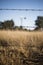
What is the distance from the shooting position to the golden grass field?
19.5ft

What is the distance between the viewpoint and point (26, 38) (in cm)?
735

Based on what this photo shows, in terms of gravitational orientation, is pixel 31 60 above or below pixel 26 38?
below

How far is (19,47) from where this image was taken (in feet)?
21.6

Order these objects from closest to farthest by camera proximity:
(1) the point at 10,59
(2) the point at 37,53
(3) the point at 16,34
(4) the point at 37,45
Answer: (1) the point at 10,59, (2) the point at 37,53, (4) the point at 37,45, (3) the point at 16,34

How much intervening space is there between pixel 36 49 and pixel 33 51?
177 mm

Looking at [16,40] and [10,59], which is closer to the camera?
[10,59]

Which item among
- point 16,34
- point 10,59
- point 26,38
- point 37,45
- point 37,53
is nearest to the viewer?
point 10,59

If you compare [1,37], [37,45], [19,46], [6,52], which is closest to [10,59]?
[6,52]

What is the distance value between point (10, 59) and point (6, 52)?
0.43 meters

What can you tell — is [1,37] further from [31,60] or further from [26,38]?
[31,60]

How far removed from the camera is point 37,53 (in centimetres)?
647

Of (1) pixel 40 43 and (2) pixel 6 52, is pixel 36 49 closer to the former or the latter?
(1) pixel 40 43

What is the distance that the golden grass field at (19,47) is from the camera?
5.95 m

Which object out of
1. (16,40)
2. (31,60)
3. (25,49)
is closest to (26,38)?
(16,40)
